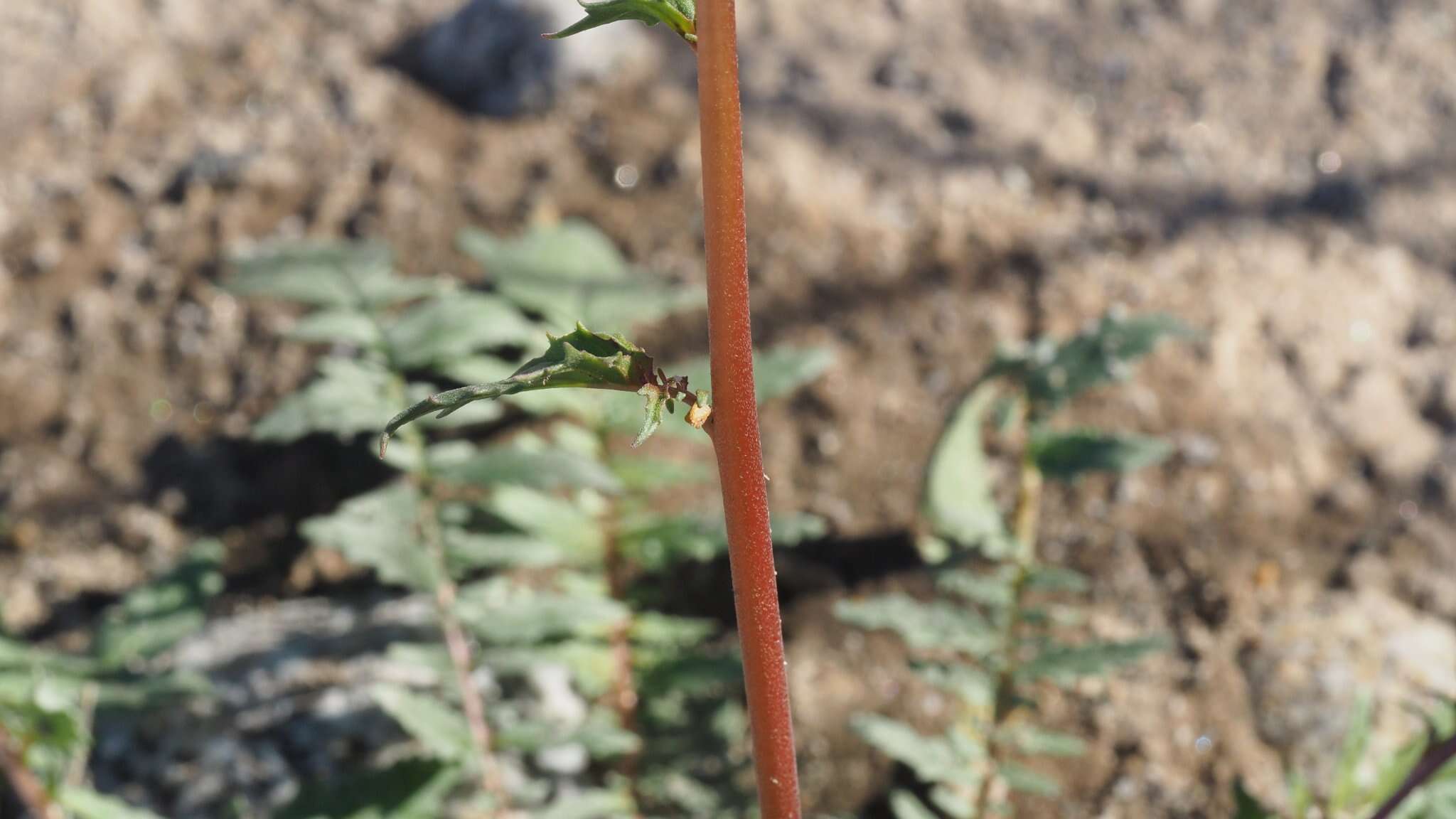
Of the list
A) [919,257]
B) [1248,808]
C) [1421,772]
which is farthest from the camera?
[919,257]

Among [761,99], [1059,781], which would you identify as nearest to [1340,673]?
[1059,781]

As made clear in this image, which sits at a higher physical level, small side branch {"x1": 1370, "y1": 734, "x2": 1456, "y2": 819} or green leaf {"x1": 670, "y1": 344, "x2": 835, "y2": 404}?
green leaf {"x1": 670, "y1": 344, "x2": 835, "y2": 404}

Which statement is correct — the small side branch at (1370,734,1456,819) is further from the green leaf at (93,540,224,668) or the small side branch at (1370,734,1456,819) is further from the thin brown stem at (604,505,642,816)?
the green leaf at (93,540,224,668)

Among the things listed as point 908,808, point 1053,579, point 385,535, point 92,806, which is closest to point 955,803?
point 908,808

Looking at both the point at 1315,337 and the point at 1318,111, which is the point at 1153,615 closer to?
the point at 1315,337

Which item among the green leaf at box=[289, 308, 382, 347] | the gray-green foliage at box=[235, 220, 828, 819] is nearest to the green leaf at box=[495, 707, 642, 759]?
the gray-green foliage at box=[235, 220, 828, 819]

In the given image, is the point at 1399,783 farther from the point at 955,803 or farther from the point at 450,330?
the point at 450,330
